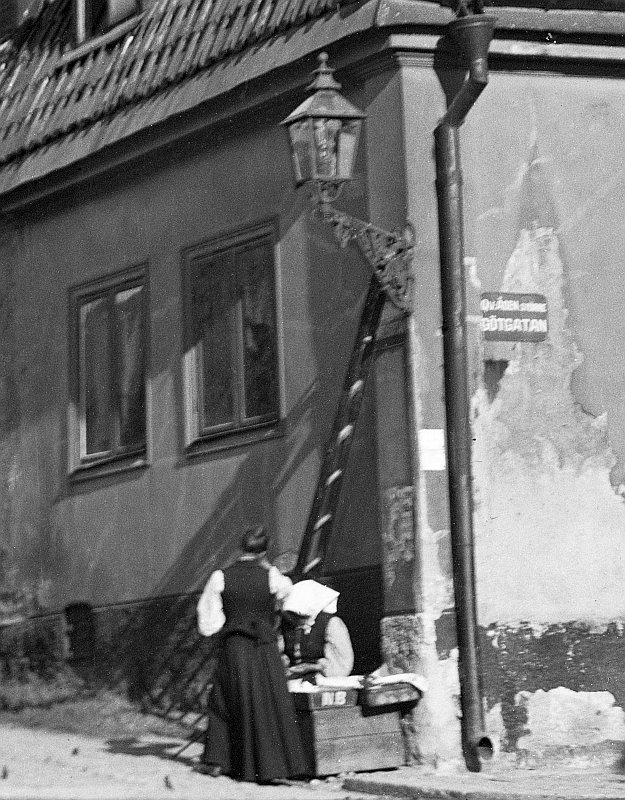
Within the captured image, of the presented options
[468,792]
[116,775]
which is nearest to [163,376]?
[116,775]

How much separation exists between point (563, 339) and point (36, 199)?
17.2ft

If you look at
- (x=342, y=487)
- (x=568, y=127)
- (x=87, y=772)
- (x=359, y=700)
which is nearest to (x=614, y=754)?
(x=359, y=700)

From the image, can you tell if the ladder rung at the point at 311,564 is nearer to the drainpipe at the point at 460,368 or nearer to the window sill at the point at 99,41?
the drainpipe at the point at 460,368

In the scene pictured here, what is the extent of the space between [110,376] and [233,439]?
186cm

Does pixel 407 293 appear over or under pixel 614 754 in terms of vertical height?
over

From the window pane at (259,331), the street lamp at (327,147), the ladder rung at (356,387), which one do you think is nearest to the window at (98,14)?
the window pane at (259,331)

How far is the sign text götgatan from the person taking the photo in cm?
1195

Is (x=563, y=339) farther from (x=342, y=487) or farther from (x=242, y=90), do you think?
(x=242, y=90)

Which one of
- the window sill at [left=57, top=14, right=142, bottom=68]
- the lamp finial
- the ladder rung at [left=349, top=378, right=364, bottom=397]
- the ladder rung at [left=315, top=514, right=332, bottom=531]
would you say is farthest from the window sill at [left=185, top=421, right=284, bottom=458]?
the window sill at [left=57, top=14, right=142, bottom=68]

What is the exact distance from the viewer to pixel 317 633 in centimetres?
1177

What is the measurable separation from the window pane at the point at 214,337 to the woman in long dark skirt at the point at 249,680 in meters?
2.26

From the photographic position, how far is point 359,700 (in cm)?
1124

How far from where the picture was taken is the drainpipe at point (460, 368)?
11383 millimetres

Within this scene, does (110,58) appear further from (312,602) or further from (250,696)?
(250,696)
